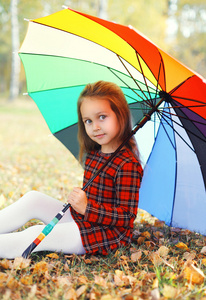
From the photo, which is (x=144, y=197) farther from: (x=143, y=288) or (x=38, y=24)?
(x=38, y=24)

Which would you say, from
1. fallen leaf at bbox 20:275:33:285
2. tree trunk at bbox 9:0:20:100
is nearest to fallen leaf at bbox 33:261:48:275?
fallen leaf at bbox 20:275:33:285

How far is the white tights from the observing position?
85.4 inches

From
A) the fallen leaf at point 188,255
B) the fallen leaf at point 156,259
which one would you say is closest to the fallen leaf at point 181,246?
the fallen leaf at point 188,255

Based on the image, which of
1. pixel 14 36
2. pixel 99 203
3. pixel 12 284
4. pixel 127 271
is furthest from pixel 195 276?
pixel 14 36

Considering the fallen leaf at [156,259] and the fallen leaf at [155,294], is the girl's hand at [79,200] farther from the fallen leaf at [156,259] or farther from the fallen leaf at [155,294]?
the fallen leaf at [155,294]

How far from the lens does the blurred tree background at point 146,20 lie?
15.0 meters

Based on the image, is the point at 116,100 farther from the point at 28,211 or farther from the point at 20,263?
the point at 20,263

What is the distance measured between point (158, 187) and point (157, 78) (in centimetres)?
100

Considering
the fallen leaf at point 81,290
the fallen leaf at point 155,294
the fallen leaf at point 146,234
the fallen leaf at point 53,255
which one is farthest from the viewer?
the fallen leaf at point 146,234

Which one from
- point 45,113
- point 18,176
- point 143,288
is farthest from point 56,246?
point 18,176

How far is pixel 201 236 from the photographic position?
2.90m

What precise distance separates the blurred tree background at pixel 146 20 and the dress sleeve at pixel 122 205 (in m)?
8.70

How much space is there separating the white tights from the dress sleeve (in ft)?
0.61

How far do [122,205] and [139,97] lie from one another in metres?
0.83
